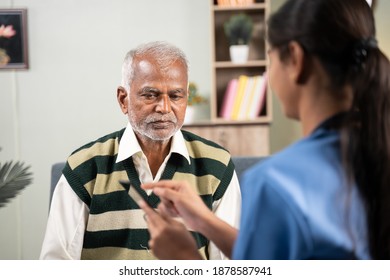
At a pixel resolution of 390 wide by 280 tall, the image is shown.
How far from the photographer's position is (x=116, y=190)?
91 cm

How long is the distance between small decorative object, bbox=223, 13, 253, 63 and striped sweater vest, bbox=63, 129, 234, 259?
1.08 m

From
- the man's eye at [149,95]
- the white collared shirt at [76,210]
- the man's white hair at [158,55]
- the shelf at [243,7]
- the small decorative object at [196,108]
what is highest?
the shelf at [243,7]

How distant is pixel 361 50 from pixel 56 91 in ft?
2.62

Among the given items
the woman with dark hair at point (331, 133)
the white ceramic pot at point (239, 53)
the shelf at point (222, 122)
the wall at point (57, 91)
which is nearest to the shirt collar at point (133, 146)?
the wall at point (57, 91)

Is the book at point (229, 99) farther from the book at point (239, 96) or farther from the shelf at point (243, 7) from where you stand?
the shelf at point (243, 7)

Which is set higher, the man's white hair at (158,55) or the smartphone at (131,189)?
the man's white hair at (158,55)

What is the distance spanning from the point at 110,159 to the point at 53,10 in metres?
0.43

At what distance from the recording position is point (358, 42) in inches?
23.1

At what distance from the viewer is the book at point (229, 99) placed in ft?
6.31

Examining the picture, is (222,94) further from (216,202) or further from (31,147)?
(216,202)

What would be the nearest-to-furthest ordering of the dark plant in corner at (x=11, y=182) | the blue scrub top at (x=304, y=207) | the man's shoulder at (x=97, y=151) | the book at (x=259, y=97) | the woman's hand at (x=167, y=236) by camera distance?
the blue scrub top at (x=304, y=207) → the woman's hand at (x=167, y=236) → the dark plant in corner at (x=11, y=182) → the man's shoulder at (x=97, y=151) → the book at (x=259, y=97)

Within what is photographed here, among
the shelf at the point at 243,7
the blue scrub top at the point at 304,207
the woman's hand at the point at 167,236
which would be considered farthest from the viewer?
the shelf at the point at 243,7

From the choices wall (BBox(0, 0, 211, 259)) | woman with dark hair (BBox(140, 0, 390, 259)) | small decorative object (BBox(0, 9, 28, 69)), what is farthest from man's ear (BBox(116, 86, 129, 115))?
woman with dark hair (BBox(140, 0, 390, 259))
